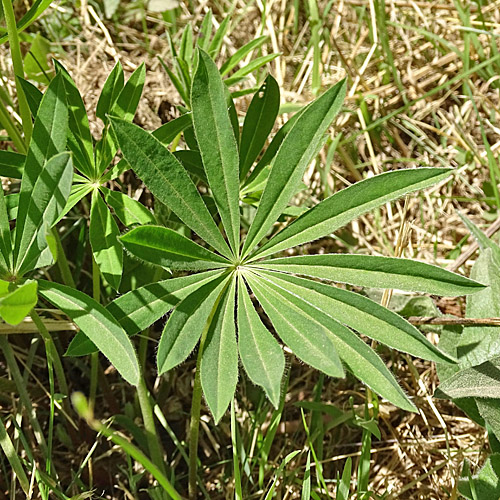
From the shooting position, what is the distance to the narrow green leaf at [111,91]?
1.54 metres

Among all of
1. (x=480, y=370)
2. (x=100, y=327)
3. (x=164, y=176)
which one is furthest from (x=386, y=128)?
(x=100, y=327)

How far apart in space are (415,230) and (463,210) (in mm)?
204

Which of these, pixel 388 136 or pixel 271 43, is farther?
pixel 271 43

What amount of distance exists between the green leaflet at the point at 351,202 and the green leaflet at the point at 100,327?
13.4 inches

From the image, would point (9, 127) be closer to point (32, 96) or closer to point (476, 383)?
point (32, 96)

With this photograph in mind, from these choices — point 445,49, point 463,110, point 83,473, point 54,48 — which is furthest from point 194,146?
point 445,49

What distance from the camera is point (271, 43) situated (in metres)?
2.86

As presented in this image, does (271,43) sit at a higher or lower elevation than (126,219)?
higher

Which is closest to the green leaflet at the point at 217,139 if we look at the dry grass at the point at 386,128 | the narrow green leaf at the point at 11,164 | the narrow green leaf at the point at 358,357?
the narrow green leaf at the point at 358,357

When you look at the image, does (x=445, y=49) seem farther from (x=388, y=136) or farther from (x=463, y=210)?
(x=463, y=210)

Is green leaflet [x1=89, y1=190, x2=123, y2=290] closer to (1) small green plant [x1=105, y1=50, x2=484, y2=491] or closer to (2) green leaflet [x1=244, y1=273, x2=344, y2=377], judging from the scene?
(1) small green plant [x1=105, y1=50, x2=484, y2=491]

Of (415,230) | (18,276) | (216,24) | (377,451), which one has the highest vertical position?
(216,24)

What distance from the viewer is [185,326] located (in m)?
1.25

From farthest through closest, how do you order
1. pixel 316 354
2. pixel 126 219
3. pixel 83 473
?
pixel 83 473
pixel 126 219
pixel 316 354
